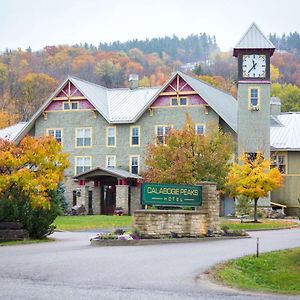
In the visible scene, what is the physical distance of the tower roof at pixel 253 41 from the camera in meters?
51.3

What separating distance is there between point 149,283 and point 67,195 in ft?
141

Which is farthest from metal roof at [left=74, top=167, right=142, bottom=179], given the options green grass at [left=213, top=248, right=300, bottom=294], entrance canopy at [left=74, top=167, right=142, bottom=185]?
green grass at [left=213, top=248, right=300, bottom=294]

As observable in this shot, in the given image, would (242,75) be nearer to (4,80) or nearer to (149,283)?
(149,283)

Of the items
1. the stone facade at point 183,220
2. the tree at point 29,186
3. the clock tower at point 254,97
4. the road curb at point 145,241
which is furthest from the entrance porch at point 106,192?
the road curb at point 145,241

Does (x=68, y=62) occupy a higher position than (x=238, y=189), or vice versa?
(x=68, y=62)

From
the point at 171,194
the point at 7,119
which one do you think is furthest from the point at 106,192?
the point at 7,119

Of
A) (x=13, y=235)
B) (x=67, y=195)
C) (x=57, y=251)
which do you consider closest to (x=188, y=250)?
(x=57, y=251)

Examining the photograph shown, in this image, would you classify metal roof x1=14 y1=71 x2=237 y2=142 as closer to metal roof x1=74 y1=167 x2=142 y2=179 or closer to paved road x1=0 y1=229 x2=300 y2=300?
metal roof x1=74 y1=167 x2=142 y2=179

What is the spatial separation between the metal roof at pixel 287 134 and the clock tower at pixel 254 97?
4127 mm

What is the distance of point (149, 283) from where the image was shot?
14.2 m

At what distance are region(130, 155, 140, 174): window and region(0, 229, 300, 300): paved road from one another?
104 ft

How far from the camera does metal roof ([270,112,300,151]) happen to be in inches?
2196

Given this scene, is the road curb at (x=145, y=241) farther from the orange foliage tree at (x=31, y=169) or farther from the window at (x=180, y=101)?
the window at (x=180, y=101)

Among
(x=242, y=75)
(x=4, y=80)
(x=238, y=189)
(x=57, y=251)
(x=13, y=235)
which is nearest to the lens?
(x=57, y=251)
